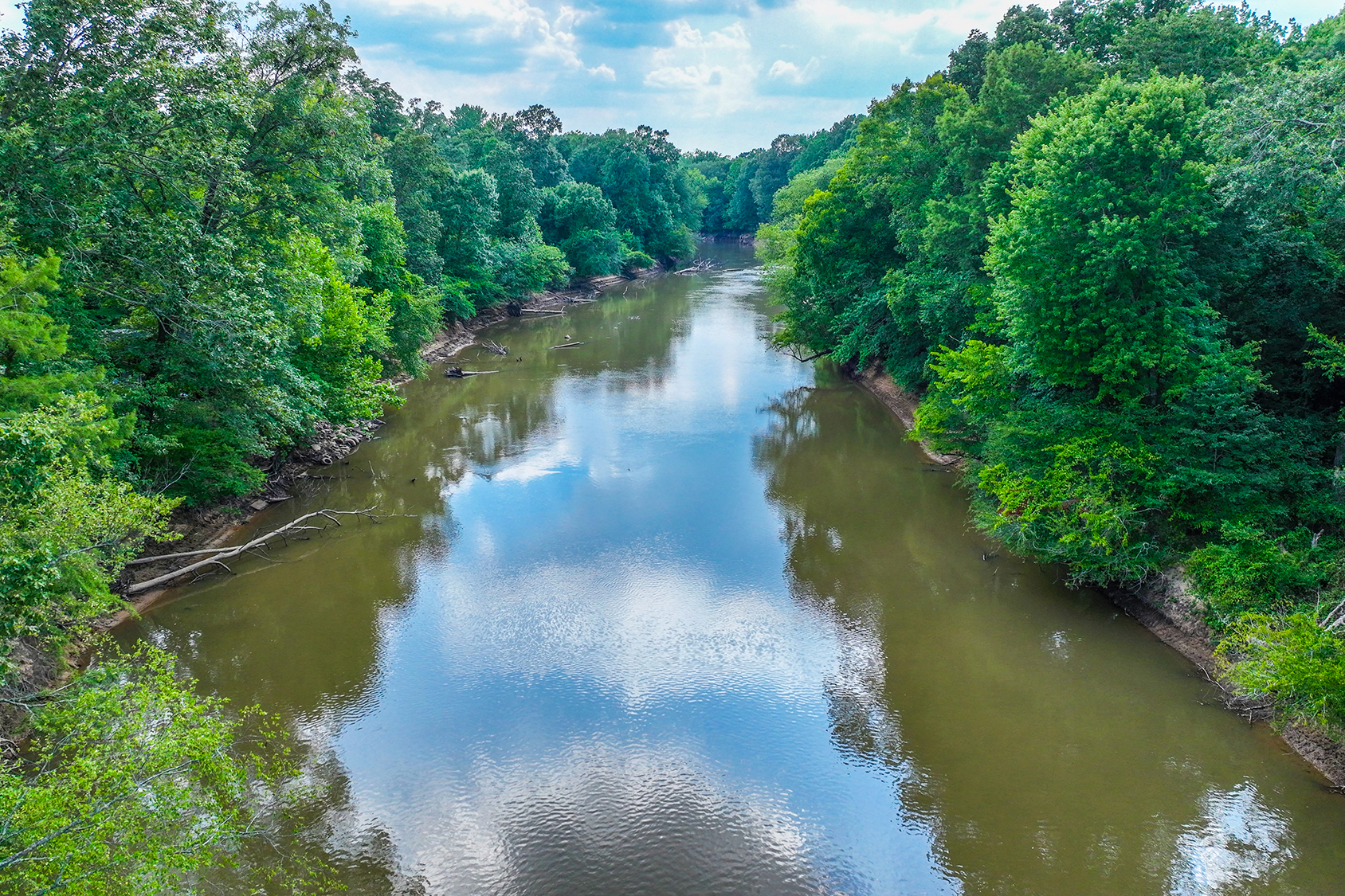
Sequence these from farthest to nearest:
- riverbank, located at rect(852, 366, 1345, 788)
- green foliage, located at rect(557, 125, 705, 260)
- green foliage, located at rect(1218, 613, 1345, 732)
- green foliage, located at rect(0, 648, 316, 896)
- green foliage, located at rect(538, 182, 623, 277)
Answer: green foliage, located at rect(557, 125, 705, 260) < green foliage, located at rect(538, 182, 623, 277) < riverbank, located at rect(852, 366, 1345, 788) < green foliage, located at rect(1218, 613, 1345, 732) < green foliage, located at rect(0, 648, 316, 896)

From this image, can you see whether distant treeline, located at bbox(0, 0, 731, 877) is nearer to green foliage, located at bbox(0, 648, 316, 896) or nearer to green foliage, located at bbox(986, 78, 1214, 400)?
green foliage, located at bbox(0, 648, 316, 896)

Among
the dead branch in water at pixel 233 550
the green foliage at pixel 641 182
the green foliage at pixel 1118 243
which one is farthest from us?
the green foliage at pixel 641 182

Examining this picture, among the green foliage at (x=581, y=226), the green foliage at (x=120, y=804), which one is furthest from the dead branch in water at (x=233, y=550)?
the green foliage at (x=581, y=226)

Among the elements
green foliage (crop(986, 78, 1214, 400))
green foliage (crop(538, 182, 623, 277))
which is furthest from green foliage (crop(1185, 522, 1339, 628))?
green foliage (crop(538, 182, 623, 277))

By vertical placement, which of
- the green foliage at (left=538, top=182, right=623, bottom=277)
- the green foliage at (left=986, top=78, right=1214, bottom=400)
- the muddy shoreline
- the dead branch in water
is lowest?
the dead branch in water

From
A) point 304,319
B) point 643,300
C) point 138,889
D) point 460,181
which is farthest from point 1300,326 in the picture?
point 643,300

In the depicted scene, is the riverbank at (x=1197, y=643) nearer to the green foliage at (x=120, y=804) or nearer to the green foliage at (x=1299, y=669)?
the green foliage at (x=1299, y=669)
